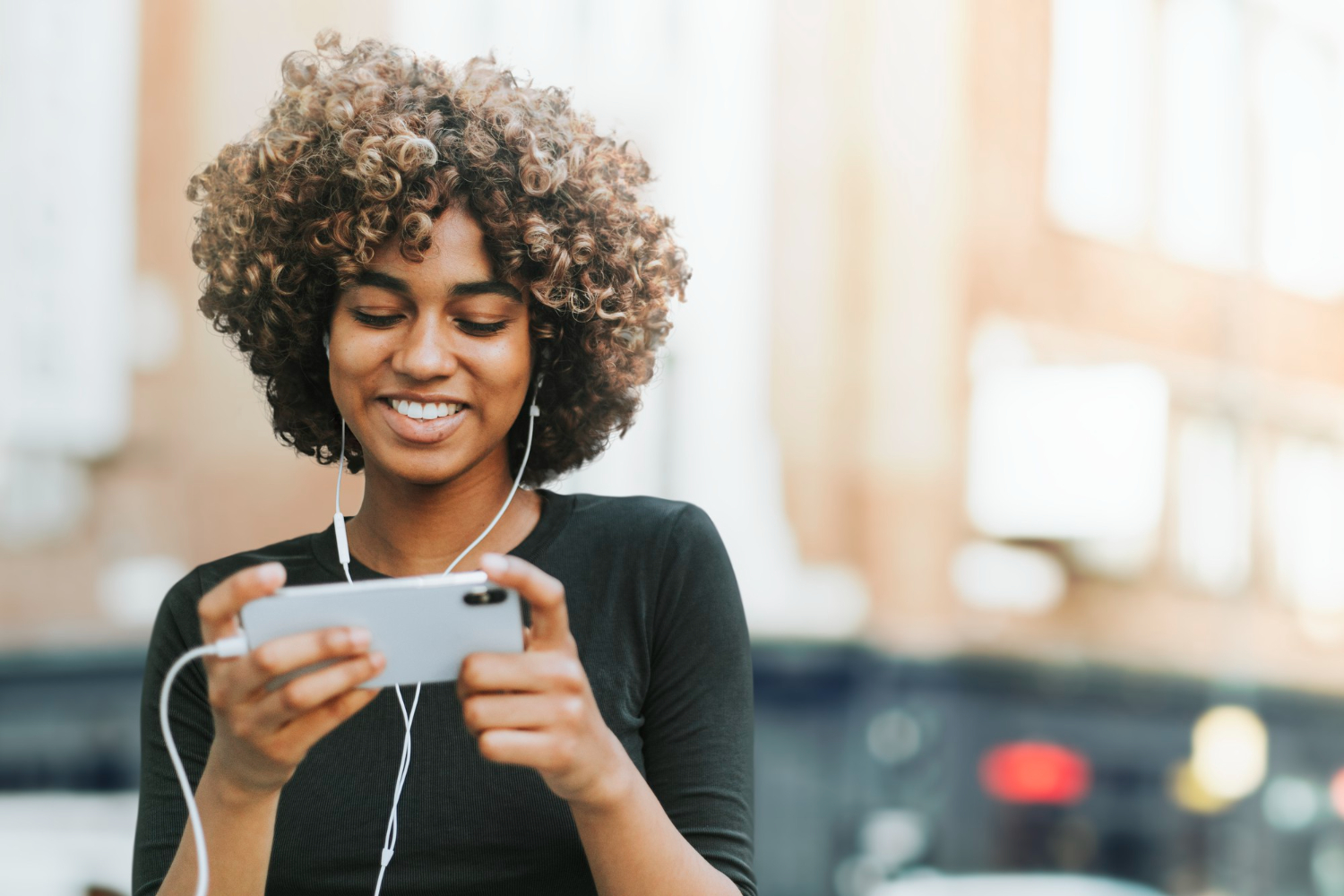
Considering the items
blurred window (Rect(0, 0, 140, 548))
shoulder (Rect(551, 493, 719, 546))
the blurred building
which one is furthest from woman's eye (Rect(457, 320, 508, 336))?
the blurred building

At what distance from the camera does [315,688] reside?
42.8 inches

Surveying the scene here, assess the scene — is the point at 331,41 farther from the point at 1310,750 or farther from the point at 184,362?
the point at 1310,750

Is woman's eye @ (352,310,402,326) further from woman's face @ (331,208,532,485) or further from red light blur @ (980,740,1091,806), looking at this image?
red light blur @ (980,740,1091,806)

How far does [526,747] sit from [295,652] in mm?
174

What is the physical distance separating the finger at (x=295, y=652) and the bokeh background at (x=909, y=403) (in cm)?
481

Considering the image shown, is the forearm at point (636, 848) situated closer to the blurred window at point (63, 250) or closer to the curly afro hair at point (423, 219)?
the curly afro hair at point (423, 219)

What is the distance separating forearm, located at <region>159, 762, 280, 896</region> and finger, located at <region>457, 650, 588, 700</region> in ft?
0.76

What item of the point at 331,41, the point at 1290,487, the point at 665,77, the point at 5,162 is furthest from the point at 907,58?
the point at 331,41

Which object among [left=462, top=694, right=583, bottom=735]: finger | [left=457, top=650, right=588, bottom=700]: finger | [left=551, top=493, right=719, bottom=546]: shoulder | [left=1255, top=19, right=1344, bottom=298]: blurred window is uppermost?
[left=1255, top=19, right=1344, bottom=298]: blurred window

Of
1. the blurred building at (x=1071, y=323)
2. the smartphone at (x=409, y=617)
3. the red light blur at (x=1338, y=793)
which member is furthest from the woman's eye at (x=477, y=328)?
the blurred building at (x=1071, y=323)

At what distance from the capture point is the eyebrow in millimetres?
1419

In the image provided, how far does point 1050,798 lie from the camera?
7.21 m

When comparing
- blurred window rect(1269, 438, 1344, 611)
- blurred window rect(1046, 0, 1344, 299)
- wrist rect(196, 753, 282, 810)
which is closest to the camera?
wrist rect(196, 753, 282, 810)

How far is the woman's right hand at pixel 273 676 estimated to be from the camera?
1.08 m
